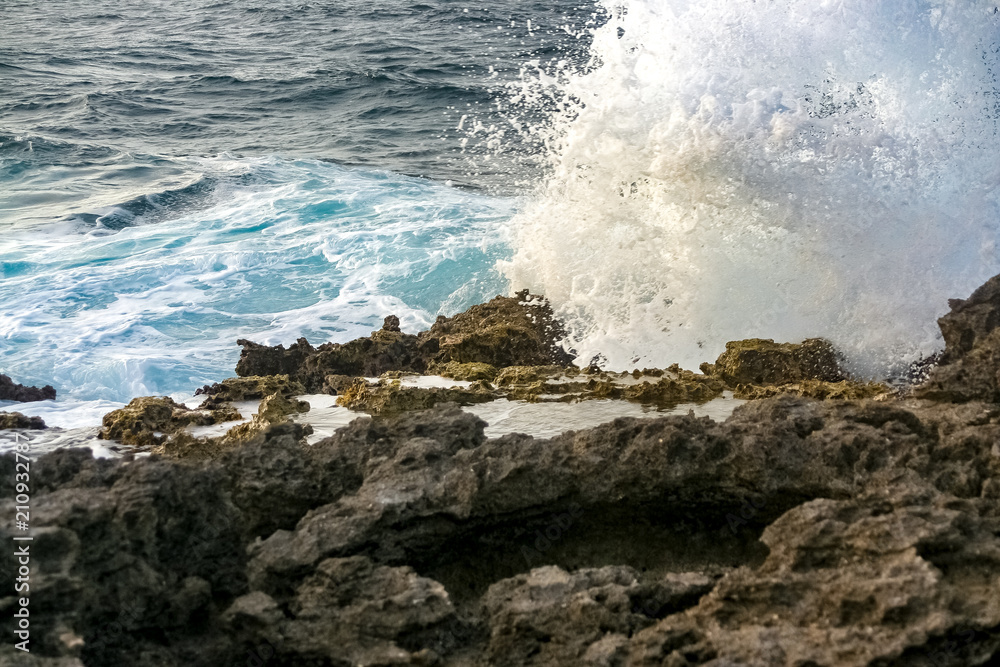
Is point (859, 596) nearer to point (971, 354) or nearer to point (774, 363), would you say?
point (971, 354)

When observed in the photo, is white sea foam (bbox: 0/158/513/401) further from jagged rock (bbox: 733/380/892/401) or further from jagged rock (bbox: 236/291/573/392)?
jagged rock (bbox: 733/380/892/401)

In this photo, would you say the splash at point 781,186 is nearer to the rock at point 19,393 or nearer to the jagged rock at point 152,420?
the jagged rock at point 152,420

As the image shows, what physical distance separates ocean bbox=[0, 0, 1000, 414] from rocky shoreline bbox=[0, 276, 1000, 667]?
2.57 meters

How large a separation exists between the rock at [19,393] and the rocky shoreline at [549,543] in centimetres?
376

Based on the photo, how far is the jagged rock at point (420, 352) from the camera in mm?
6652

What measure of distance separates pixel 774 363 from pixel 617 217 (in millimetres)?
2601

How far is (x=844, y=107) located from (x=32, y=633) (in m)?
7.07

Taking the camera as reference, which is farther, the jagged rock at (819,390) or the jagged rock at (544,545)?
the jagged rock at (819,390)

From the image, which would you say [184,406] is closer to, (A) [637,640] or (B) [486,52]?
(A) [637,640]

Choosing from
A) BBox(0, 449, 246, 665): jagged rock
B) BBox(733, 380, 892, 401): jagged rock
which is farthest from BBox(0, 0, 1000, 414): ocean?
BBox(0, 449, 246, 665): jagged rock

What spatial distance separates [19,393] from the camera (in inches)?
268

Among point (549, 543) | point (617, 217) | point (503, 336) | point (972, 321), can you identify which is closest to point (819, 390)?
point (972, 321)

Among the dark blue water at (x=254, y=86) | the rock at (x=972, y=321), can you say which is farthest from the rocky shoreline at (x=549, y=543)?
the dark blue water at (x=254, y=86)

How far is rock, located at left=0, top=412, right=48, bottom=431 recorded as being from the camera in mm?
5469
